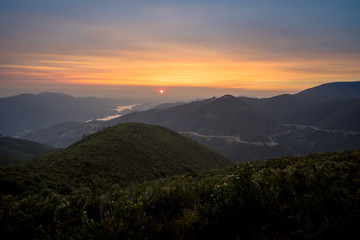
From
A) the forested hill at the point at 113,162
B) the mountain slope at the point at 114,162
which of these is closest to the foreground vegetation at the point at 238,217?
the forested hill at the point at 113,162

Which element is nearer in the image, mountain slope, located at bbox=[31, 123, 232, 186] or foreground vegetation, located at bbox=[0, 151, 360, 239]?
foreground vegetation, located at bbox=[0, 151, 360, 239]

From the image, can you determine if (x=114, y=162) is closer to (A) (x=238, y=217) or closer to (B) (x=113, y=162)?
(B) (x=113, y=162)

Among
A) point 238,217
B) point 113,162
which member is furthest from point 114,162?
point 238,217

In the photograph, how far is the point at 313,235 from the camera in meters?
3.46

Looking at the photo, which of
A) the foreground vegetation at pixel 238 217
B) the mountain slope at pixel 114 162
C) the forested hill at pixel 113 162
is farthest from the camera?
the mountain slope at pixel 114 162

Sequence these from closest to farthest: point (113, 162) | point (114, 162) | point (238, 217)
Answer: point (238, 217)
point (113, 162)
point (114, 162)

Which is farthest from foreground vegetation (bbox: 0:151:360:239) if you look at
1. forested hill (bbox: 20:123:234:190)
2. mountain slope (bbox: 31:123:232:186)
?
mountain slope (bbox: 31:123:232:186)

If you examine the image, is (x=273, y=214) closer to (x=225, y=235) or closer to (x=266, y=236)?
(x=266, y=236)

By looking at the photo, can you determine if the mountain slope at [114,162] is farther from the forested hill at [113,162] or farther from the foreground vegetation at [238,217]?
the foreground vegetation at [238,217]

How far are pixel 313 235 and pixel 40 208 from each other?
27.9 feet

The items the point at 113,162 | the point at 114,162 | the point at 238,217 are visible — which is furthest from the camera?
the point at 114,162

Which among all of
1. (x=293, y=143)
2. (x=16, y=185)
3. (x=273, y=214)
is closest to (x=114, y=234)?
(x=273, y=214)

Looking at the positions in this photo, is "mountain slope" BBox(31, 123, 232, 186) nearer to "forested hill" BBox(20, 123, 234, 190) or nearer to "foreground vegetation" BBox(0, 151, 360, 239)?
"forested hill" BBox(20, 123, 234, 190)

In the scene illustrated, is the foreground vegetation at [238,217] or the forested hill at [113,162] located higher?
the foreground vegetation at [238,217]
